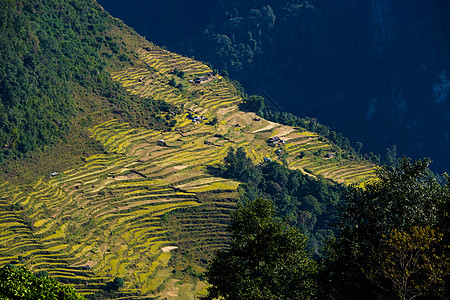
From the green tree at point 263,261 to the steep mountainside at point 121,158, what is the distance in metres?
24.6

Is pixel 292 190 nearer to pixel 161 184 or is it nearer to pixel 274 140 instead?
pixel 274 140

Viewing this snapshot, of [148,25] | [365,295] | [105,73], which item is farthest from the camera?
[148,25]

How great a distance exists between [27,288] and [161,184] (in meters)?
44.1

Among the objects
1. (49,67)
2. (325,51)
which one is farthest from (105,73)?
(325,51)

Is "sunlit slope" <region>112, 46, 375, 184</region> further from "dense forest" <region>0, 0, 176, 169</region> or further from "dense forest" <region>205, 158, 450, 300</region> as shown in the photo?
"dense forest" <region>205, 158, 450, 300</region>

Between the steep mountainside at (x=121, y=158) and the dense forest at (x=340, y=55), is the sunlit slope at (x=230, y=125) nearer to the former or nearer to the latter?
the steep mountainside at (x=121, y=158)

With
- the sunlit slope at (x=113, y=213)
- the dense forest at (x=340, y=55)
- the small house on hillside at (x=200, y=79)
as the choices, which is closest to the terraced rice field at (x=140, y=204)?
the sunlit slope at (x=113, y=213)

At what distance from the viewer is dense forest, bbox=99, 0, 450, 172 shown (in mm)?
123312

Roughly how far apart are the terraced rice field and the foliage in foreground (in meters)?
29.8

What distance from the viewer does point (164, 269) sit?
51.5m

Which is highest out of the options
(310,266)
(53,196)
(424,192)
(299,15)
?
(299,15)

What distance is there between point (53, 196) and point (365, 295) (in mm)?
41221

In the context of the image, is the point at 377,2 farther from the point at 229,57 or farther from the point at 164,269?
the point at 164,269

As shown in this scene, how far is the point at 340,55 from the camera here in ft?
474
